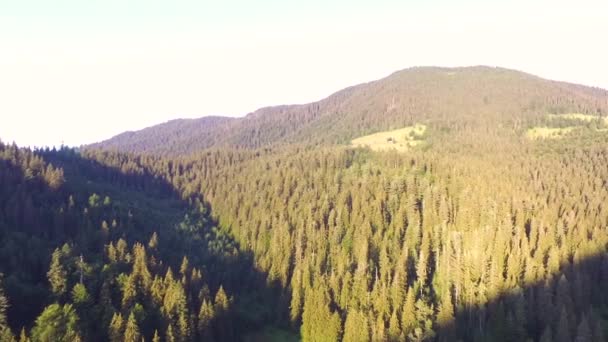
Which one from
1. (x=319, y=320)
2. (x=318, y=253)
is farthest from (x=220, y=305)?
(x=318, y=253)

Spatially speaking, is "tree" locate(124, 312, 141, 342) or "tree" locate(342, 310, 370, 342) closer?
"tree" locate(124, 312, 141, 342)

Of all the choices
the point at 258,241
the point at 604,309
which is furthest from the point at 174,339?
the point at 604,309

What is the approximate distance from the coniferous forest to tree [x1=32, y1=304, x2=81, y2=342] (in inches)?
10.9

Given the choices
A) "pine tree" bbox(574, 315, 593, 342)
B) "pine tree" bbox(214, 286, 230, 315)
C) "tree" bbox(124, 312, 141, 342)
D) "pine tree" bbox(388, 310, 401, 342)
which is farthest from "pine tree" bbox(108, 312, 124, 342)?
"pine tree" bbox(574, 315, 593, 342)

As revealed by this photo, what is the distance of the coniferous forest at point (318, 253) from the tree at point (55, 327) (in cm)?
28

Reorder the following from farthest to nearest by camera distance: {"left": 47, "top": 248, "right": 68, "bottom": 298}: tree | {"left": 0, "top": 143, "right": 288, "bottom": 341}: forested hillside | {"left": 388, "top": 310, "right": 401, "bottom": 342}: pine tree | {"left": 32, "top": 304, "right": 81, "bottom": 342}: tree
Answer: {"left": 388, "top": 310, "right": 401, "bottom": 342}: pine tree < {"left": 47, "top": 248, "right": 68, "bottom": 298}: tree < {"left": 0, "top": 143, "right": 288, "bottom": 341}: forested hillside < {"left": 32, "top": 304, "right": 81, "bottom": 342}: tree

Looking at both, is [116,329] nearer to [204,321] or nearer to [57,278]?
[204,321]

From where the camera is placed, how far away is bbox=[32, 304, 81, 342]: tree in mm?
68688

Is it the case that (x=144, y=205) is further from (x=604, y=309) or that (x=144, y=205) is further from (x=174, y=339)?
(x=604, y=309)

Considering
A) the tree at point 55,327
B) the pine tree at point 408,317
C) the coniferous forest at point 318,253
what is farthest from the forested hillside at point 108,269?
the pine tree at point 408,317

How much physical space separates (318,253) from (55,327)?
230ft

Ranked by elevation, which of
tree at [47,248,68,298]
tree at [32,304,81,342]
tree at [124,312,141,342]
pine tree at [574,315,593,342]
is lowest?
pine tree at [574,315,593,342]

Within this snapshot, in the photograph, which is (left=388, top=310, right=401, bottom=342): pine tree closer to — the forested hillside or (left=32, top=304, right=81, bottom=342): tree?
the forested hillside

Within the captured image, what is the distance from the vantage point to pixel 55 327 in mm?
70125
